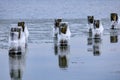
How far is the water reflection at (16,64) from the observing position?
22203 millimetres

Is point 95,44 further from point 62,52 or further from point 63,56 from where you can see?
point 63,56

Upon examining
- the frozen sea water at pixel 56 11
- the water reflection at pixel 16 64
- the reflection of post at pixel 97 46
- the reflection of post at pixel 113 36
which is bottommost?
the water reflection at pixel 16 64

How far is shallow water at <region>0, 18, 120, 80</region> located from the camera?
21938 millimetres

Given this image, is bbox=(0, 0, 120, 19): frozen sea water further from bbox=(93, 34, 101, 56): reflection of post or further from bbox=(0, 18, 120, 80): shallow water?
bbox=(0, 18, 120, 80): shallow water

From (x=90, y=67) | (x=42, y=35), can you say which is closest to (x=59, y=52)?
(x=90, y=67)

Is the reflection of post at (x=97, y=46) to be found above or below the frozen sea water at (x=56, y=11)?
below

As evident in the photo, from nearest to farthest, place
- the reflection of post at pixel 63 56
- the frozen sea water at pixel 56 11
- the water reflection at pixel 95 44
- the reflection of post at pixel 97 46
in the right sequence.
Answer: the reflection of post at pixel 63 56 → the reflection of post at pixel 97 46 → the water reflection at pixel 95 44 → the frozen sea water at pixel 56 11

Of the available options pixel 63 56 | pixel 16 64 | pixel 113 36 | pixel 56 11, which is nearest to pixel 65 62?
pixel 63 56

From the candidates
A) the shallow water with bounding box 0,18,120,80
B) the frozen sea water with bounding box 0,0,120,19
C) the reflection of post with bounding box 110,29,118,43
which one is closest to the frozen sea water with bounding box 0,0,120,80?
the shallow water with bounding box 0,18,120,80

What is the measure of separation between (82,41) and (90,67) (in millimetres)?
10237

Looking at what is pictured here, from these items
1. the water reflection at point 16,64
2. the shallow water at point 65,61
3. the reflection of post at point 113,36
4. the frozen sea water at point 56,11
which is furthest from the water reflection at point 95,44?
the frozen sea water at point 56,11

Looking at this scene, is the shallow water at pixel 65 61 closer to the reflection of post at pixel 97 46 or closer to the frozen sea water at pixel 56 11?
the reflection of post at pixel 97 46

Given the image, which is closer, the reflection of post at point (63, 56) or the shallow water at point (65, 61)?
the shallow water at point (65, 61)

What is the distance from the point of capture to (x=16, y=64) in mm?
24781
